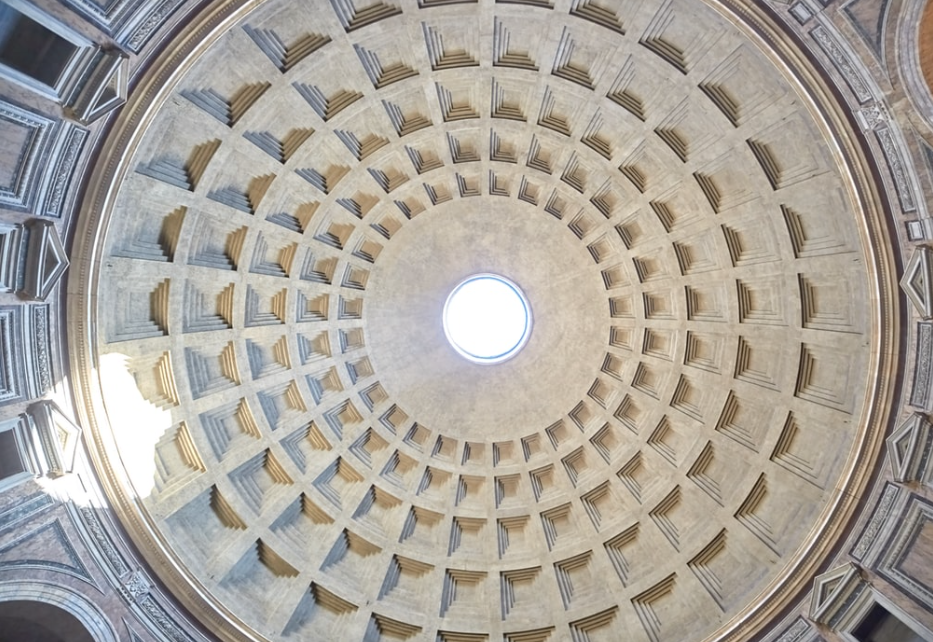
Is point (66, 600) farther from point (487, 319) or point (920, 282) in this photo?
point (920, 282)

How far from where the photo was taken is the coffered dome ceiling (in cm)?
1834

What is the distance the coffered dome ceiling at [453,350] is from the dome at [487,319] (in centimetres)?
10

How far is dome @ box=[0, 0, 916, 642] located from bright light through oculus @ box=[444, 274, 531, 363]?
25 centimetres

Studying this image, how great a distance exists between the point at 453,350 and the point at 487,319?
102 inches

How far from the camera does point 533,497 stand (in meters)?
25.8

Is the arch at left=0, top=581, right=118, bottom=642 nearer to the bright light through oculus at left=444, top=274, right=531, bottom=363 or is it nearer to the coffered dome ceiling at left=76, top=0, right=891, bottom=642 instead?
the coffered dome ceiling at left=76, top=0, right=891, bottom=642

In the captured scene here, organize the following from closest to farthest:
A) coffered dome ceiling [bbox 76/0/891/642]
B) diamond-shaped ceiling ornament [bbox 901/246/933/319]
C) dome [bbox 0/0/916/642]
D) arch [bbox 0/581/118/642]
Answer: diamond-shaped ceiling ornament [bbox 901/246/933/319] → arch [bbox 0/581/118/642] → dome [bbox 0/0/916/642] → coffered dome ceiling [bbox 76/0/891/642]

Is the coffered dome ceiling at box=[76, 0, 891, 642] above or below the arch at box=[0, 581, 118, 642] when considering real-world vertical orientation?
above

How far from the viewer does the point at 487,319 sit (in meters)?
28.3

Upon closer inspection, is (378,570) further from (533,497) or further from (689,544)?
(689,544)

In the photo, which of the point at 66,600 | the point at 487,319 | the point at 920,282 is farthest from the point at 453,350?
the point at 920,282

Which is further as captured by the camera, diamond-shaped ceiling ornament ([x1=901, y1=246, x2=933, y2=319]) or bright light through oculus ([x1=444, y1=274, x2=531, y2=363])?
bright light through oculus ([x1=444, y1=274, x2=531, y2=363])

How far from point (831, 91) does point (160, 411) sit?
21.1 m

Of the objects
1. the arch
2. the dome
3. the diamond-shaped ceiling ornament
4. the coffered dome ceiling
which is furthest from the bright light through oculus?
the arch
